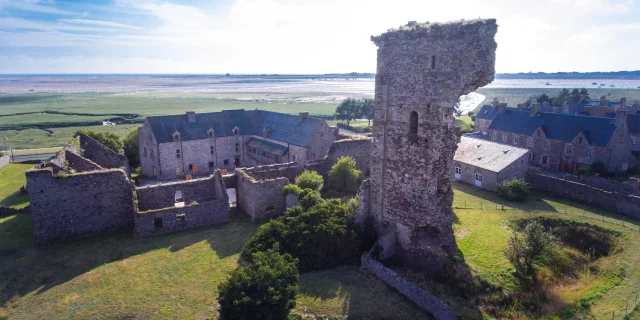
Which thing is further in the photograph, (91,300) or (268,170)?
(268,170)

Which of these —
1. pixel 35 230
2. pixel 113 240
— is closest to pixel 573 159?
pixel 113 240

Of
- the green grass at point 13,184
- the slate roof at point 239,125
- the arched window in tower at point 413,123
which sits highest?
the arched window in tower at point 413,123

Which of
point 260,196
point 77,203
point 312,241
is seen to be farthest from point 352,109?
point 312,241

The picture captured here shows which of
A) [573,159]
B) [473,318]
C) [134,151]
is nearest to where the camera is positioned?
[473,318]

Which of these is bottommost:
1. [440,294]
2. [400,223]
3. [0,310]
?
[0,310]

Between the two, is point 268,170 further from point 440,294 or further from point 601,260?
point 601,260

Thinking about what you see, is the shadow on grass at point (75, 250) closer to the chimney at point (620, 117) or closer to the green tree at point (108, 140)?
the green tree at point (108, 140)

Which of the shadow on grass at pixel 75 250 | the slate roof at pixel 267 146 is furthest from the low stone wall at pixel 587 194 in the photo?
the shadow on grass at pixel 75 250
